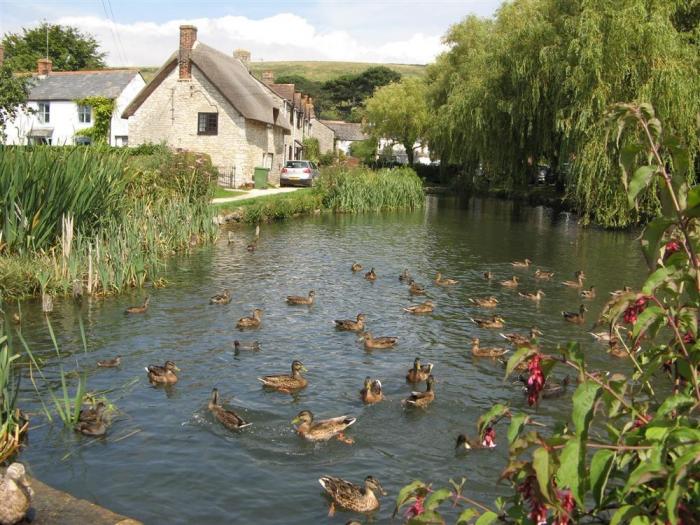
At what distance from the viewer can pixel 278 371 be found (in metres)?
12.6

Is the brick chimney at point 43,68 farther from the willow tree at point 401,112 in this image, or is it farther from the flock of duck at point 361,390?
the flock of duck at point 361,390

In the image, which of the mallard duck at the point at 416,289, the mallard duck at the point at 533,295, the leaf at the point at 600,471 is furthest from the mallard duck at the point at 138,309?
the leaf at the point at 600,471

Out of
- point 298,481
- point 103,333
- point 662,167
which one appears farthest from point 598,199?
point 662,167

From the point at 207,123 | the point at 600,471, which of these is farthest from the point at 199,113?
the point at 600,471

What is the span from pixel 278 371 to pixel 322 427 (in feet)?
10.2

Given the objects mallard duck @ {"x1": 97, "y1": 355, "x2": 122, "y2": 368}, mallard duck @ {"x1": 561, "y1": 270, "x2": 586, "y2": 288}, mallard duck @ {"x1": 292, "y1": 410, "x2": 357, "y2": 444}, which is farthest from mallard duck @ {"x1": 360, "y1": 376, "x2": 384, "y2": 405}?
mallard duck @ {"x1": 561, "y1": 270, "x2": 586, "y2": 288}

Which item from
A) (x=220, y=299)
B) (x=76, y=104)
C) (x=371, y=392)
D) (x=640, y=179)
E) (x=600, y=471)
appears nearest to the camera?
(x=600, y=471)

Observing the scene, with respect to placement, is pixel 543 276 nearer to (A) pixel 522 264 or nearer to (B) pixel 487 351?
(A) pixel 522 264

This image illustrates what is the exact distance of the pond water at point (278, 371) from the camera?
27.7 feet

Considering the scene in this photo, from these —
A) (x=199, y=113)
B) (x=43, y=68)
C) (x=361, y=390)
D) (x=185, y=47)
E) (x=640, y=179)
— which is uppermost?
(x=43, y=68)

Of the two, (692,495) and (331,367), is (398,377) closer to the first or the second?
(331,367)

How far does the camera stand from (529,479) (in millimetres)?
3461

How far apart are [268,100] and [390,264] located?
32.3m

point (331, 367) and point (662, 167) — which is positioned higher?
point (662, 167)
